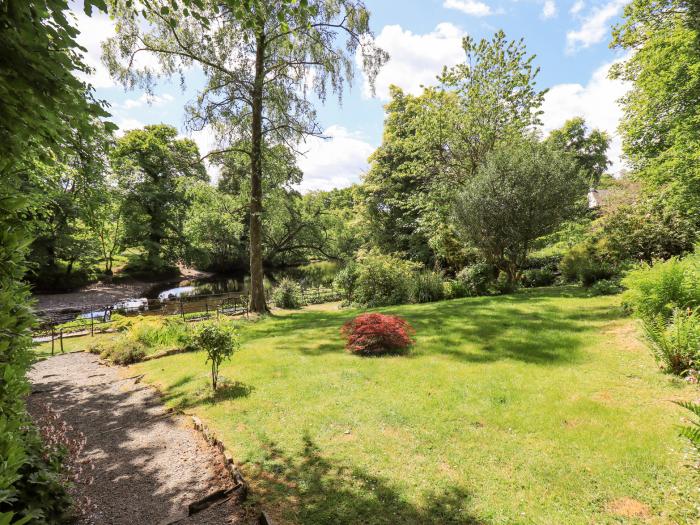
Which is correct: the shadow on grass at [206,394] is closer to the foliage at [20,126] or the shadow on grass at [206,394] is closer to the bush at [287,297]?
the foliage at [20,126]

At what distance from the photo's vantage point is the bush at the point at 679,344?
567cm

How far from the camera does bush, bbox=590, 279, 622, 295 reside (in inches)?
481

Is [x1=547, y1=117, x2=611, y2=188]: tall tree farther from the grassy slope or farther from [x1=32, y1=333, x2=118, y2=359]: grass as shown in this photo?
[x1=32, y1=333, x2=118, y2=359]: grass

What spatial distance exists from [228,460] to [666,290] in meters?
9.01

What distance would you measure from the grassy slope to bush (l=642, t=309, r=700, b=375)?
0.30m

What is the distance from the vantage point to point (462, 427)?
16.7 ft

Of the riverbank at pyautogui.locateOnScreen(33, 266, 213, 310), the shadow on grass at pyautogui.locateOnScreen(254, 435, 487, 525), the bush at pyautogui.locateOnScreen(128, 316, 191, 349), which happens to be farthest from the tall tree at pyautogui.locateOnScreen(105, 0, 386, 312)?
the riverbank at pyautogui.locateOnScreen(33, 266, 213, 310)

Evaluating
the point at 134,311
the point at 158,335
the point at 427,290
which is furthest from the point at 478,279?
the point at 134,311

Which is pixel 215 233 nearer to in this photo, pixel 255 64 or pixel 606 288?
pixel 255 64

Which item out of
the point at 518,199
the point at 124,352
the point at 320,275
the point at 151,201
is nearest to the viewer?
the point at 124,352

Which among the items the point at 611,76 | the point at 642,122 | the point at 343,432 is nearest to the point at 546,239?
the point at 642,122

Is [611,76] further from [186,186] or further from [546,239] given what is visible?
[186,186]

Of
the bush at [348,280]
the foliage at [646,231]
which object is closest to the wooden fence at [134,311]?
the bush at [348,280]

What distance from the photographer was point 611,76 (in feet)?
54.0
